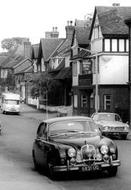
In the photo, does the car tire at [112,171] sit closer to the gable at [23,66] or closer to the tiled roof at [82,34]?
the tiled roof at [82,34]

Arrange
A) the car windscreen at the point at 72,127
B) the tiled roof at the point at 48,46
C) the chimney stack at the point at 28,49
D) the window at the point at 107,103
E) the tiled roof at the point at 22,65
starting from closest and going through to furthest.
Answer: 1. the car windscreen at the point at 72,127
2. the window at the point at 107,103
3. the tiled roof at the point at 48,46
4. the tiled roof at the point at 22,65
5. the chimney stack at the point at 28,49

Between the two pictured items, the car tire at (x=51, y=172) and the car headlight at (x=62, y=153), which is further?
the car tire at (x=51, y=172)

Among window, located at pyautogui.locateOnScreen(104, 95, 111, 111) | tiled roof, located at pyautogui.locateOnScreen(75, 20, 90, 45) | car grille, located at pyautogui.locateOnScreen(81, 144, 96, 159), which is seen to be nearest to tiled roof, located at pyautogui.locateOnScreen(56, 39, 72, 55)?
tiled roof, located at pyautogui.locateOnScreen(75, 20, 90, 45)

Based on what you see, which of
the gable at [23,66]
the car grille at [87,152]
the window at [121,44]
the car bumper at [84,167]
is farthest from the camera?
the gable at [23,66]

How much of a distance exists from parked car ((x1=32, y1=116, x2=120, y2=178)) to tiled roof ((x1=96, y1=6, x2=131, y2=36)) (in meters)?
34.0

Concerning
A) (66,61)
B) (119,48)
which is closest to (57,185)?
(119,48)

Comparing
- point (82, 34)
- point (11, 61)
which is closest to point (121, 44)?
point (82, 34)

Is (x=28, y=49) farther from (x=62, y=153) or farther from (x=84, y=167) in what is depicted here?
(x=84, y=167)

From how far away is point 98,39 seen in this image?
50094 millimetres

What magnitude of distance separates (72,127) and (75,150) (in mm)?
1593

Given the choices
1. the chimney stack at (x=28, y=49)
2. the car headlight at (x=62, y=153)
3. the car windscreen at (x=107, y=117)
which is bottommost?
the car windscreen at (x=107, y=117)

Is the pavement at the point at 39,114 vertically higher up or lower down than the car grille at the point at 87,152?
lower down

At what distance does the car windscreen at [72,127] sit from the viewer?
15.7 metres

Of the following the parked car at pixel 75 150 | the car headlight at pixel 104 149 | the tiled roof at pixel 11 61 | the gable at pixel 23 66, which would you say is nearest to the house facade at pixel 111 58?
the parked car at pixel 75 150
